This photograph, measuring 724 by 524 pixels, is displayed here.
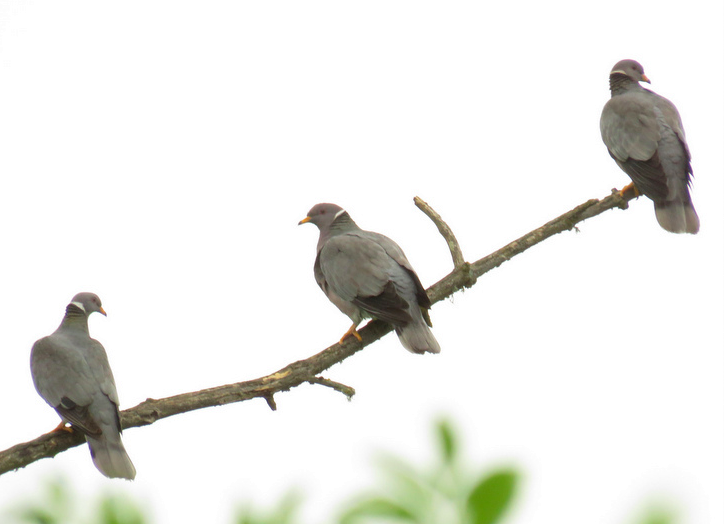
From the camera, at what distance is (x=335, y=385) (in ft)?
14.0

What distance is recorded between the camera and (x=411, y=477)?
68 centimetres

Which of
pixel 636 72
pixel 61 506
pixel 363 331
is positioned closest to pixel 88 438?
pixel 363 331

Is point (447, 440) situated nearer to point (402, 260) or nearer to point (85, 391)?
point (85, 391)

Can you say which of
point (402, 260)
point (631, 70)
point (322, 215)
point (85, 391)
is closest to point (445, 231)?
point (402, 260)

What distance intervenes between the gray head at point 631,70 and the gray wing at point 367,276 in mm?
3159

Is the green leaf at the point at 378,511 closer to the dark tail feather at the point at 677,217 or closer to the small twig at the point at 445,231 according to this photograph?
the small twig at the point at 445,231

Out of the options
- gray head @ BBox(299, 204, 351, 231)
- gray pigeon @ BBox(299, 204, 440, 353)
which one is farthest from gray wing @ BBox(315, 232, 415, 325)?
gray head @ BBox(299, 204, 351, 231)

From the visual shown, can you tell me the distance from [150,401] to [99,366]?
78 cm

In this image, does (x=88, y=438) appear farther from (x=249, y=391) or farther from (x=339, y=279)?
(x=339, y=279)

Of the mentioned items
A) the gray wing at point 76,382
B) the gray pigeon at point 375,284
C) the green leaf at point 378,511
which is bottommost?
the green leaf at point 378,511

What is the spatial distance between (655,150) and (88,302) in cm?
432

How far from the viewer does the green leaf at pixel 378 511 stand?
66cm

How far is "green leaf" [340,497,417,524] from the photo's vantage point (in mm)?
660

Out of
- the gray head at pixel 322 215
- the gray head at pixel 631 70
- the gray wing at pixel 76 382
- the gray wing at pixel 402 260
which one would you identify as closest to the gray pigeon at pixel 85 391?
the gray wing at pixel 76 382
